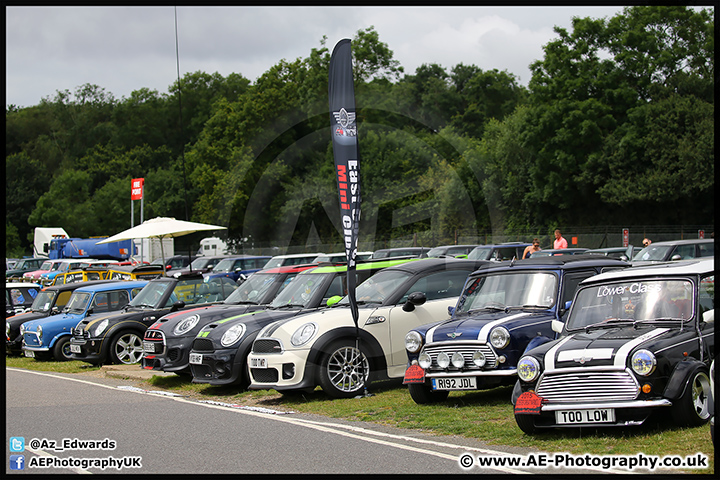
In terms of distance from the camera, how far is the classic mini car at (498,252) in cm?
2672

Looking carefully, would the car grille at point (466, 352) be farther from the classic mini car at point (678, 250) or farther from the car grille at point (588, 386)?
the classic mini car at point (678, 250)

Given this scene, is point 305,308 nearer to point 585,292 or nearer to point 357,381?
point 357,381

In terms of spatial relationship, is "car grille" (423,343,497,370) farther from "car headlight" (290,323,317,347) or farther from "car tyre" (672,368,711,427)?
"car tyre" (672,368,711,427)

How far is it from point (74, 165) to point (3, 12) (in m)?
89.0

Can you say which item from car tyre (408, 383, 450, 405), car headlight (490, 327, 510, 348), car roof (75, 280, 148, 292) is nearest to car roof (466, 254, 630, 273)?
car headlight (490, 327, 510, 348)

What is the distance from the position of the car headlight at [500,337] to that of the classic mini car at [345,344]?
1892 mm

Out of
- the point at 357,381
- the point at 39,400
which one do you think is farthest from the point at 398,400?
the point at 39,400

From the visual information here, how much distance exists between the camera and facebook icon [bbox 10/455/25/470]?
692 centimetres

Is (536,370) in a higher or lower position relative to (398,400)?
higher

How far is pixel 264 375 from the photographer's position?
1046 cm

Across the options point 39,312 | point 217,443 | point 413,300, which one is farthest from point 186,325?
point 39,312

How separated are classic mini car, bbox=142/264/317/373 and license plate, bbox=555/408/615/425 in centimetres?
744

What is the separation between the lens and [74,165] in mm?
90750

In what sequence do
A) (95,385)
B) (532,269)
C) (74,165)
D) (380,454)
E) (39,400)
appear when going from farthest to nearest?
1. (74,165)
2. (95,385)
3. (39,400)
4. (532,269)
5. (380,454)
